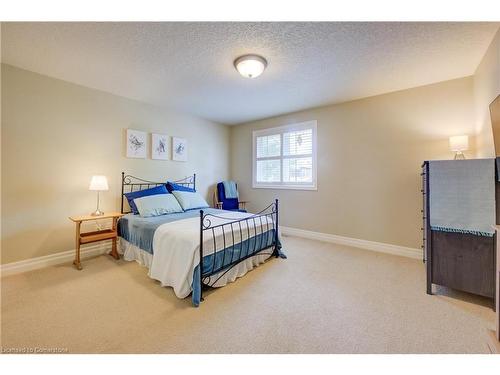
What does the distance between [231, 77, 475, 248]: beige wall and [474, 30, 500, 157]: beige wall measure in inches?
7.5

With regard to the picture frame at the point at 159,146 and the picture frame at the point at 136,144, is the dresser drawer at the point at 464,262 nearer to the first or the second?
the picture frame at the point at 159,146

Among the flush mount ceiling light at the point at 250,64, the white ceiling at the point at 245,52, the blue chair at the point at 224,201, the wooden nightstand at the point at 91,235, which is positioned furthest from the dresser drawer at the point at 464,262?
the wooden nightstand at the point at 91,235

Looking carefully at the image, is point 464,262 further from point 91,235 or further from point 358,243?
point 91,235

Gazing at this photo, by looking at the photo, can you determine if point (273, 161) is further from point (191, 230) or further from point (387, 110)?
point (191, 230)

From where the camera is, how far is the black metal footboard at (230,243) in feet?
6.86

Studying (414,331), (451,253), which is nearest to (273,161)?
(451,253)

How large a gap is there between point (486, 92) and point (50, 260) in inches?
220

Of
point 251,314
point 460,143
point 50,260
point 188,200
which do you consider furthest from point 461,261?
point 50,260

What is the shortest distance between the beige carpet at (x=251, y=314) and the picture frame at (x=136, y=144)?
6.11ft

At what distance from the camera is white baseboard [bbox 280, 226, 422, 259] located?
10.3 ft

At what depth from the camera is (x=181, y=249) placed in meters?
2.10

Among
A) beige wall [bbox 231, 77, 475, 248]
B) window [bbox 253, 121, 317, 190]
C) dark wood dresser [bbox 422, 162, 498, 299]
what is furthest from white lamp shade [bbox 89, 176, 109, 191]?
dark wood dresser [bbox 422, 162, 498, 299]

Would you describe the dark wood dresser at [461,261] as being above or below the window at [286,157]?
below
